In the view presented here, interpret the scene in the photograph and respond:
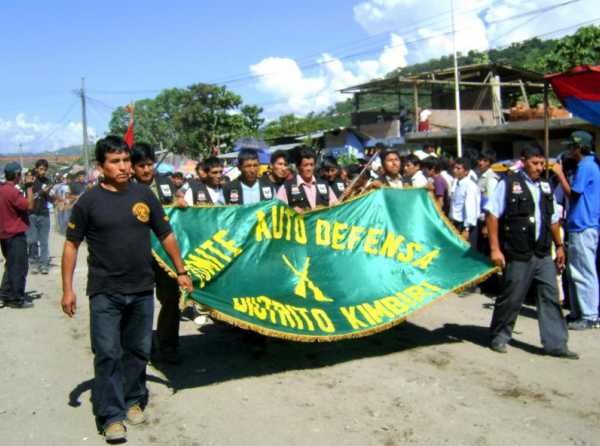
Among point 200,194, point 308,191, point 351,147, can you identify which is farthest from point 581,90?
point 351,147

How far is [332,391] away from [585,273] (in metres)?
3.29

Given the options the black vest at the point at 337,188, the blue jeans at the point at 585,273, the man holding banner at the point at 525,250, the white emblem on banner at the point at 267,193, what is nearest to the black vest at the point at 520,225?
the man holding banner at the point at 525,250

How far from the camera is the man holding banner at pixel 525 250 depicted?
5.50 metres

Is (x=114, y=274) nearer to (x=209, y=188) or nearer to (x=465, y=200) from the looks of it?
(x=209, y=188)

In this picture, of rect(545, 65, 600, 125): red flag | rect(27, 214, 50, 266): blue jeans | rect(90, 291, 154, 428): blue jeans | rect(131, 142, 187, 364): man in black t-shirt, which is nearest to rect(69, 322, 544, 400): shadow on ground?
rect(131, 142, 187, 364): man in black t-shirt

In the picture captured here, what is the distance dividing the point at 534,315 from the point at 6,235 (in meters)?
6.85

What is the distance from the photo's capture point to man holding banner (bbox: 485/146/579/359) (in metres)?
5.50

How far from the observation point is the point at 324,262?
18.6 ft

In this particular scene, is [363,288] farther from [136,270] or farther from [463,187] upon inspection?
[463,187]

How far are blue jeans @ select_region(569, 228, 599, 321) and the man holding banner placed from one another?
1.02 meters

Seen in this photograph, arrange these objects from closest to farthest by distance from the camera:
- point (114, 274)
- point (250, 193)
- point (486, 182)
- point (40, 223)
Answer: point (114, 274), point (250, 193), point (486, 182), point (40, 223)

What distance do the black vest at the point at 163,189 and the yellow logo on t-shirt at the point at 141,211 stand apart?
250 centimetres

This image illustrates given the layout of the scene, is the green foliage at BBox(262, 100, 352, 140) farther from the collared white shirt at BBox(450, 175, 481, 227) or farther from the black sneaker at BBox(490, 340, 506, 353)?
the black sneaker at BBox(490, 340, 506, 353)

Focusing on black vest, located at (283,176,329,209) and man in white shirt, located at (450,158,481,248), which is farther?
man in white shirt, located at (450,158,481,248)
